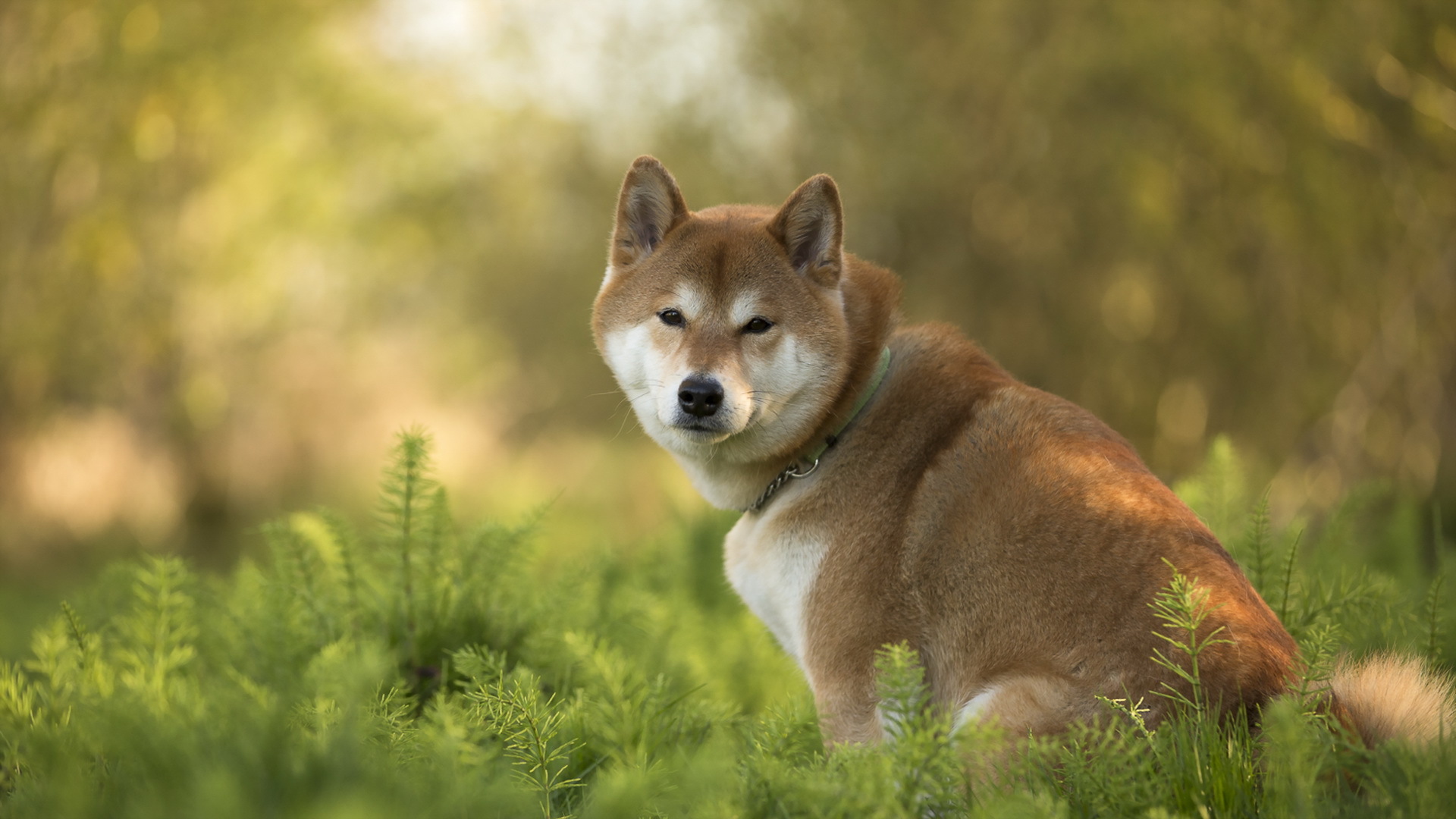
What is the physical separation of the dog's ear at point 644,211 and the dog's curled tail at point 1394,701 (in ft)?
8.27

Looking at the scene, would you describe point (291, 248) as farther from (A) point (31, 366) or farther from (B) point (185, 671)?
(B) point (185, 671)

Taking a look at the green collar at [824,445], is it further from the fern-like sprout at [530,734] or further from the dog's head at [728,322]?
the fern-like sprout at [530,734]

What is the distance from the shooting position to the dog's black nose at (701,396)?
330 centimetres

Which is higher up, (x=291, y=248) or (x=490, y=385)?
(x=291, y=248)

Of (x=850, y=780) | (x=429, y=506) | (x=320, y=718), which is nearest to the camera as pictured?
(x=850, y=780)

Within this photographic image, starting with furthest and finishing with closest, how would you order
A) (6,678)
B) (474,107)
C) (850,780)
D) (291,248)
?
(474,107)
(291,248)
(6,678)
(850,780)

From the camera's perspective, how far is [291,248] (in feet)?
43.7

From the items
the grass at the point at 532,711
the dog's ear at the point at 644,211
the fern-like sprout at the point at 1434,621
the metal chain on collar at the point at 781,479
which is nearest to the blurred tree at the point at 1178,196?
the grass at the point at 532,711

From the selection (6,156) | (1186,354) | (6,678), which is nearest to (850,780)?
(6,678)

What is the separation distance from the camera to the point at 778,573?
326 centimetres

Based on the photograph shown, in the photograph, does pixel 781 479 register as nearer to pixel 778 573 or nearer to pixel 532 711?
pixel 778 573

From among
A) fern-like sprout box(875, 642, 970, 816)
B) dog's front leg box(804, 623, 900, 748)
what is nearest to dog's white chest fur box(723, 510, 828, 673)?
dog's front leg box(804, 623, 900, 748)

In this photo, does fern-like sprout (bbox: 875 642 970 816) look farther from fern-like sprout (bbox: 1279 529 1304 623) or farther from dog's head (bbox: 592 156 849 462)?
fern-like sprout (bbox: 1279 529 1304 623)

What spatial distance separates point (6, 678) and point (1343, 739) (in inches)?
144
